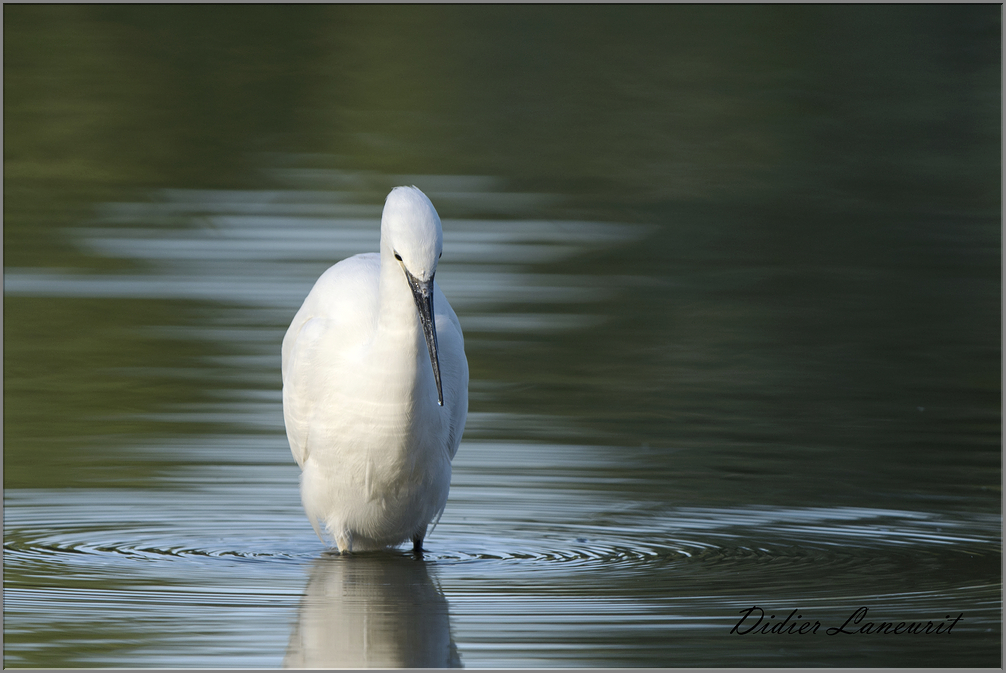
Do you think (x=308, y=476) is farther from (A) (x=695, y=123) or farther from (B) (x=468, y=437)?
(A) (x=695, y=123)

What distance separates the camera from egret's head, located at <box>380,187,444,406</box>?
6781 millimetres

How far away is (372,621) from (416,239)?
152cm

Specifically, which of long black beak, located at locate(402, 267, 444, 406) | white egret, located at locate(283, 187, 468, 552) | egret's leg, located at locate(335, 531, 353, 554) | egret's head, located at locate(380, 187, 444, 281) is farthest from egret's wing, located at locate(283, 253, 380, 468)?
egret's head, located at locate(380, 187, 444, 281)

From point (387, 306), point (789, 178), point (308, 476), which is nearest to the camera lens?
point (387, 306)

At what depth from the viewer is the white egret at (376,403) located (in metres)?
7.26

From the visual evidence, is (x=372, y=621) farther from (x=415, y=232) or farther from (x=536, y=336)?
(x=536, y=336)

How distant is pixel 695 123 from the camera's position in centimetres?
2069

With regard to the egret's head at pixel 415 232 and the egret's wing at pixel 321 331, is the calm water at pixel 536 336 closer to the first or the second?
the egret's wing at pixel 321 331

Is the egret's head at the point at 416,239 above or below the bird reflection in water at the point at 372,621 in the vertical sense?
above

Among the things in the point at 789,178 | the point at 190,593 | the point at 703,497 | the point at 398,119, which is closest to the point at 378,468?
the point at 190,593

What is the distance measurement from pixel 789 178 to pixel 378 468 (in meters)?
11.4

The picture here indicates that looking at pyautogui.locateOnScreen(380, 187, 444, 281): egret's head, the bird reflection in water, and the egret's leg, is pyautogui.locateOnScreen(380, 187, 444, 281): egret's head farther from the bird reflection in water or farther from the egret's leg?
the egret's leg

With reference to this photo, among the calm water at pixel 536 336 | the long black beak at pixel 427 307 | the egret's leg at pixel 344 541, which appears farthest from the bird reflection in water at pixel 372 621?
the long black beak at pixel 427 307

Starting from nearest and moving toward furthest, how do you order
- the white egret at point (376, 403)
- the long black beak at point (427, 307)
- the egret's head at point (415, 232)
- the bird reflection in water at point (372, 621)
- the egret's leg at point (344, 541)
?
the bird reflection in water at point (372, 621), the egret's head at point (415, 232), the long black beak at point (427, 307), the white egret at point (376, 403), the egret's leg at point (344, 541)
